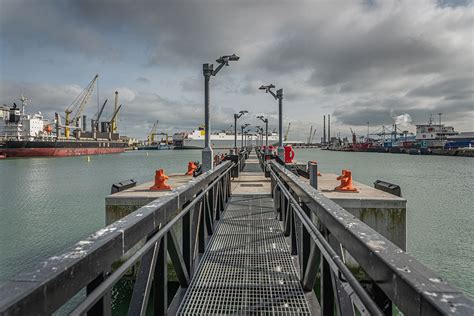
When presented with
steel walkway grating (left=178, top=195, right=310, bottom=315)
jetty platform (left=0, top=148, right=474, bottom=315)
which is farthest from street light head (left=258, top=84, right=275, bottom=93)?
steel walkway grating (left=178, top=195, right=310, bottom=315)

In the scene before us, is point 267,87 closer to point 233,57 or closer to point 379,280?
point 233,57

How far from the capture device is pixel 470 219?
16.9m

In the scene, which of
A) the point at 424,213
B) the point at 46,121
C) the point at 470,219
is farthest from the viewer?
the point at 46,121

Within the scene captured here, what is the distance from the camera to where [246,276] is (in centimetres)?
466

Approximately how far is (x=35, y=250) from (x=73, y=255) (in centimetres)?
1249

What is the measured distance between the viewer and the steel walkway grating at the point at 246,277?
3.77 meters

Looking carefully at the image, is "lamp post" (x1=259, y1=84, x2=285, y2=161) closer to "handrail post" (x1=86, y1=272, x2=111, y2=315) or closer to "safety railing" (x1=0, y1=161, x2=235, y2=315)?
"safety railing" (x1=0, y1=161, x2=235, y2=315)

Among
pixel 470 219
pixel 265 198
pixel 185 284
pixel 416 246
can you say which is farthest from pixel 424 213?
pixel 185 284

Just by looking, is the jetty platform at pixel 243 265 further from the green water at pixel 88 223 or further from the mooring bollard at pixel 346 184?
the green water at pixel 88 223

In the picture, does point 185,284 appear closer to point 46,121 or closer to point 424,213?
point 424,213

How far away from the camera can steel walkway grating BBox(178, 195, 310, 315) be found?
148 inches

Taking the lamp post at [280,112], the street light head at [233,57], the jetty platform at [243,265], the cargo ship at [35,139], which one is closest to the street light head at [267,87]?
the lamp post at [280,112]

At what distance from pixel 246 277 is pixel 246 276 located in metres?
0.03

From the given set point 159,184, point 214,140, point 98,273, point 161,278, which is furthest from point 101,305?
point 214,140
